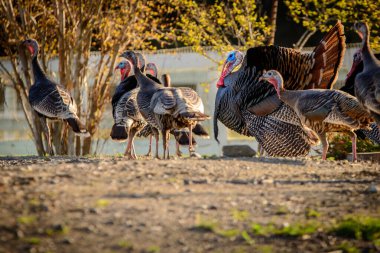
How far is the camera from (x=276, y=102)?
38.8 ft

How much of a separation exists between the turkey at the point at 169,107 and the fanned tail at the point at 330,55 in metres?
1.82

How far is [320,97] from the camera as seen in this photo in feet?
35.3

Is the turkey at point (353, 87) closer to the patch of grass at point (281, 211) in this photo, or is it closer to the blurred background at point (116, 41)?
the blurred background at point (116, 41)

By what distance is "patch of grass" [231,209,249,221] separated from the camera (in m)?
6.42

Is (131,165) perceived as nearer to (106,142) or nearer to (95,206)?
(95,206)

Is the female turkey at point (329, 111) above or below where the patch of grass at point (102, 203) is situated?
above

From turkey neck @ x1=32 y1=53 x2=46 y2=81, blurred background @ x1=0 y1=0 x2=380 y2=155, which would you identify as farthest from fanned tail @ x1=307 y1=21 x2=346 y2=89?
blurred background @ x1=0 y1=0 x2=380 y2=155

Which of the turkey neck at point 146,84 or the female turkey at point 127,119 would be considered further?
the female turkey at point 127,119

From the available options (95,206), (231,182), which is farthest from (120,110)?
(95,206)

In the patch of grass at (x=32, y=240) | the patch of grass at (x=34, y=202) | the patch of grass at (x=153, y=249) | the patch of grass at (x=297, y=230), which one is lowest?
the patch of grass at (x=297, y=230)

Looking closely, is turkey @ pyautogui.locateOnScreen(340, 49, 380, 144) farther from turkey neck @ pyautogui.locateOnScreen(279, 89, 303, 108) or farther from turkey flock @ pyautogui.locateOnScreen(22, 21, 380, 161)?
turkey neck @ pyautogui.locateOnScreen(279, 89, 303, 108)

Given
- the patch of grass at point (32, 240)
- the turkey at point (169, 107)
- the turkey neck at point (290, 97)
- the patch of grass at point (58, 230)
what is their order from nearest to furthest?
the patch of grass at point (32, 240) < the patch of grass at point (58, 230) < the turkey at point (169, 107) < the turkey neck at point (290, 97)

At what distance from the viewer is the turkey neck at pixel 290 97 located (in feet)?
36.4

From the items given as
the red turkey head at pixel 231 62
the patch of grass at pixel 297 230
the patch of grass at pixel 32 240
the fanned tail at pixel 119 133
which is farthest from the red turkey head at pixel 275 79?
the patch of grass at pixel 32 240
